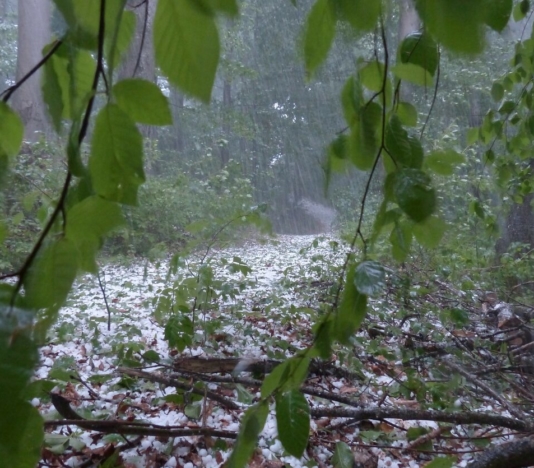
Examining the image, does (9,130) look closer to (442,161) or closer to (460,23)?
(460,23)

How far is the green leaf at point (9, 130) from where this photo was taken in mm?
295

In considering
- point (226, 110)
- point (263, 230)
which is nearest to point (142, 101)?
point (226, 110)

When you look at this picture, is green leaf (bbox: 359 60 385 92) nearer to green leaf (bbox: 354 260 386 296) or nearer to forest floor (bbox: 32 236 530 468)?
green leaf (bbox: 354 260 386 296)

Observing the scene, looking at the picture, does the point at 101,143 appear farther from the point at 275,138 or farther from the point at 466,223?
the point at 466,223

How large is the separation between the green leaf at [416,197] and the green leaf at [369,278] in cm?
5

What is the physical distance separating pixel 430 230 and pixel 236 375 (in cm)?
94

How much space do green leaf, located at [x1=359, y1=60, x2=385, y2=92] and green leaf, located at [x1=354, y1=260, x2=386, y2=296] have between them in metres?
0.22

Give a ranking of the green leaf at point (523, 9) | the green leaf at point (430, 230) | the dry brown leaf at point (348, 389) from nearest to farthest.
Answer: the green leaf at point (430, 230) < the green leaf at point (523, 9) < the dry brown leaf at point (348, 389)

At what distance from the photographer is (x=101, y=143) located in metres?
0.25

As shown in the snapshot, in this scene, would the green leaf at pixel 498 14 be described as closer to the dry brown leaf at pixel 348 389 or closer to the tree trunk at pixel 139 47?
the tree trunk at pixel 139 47

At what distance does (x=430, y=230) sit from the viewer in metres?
0.45

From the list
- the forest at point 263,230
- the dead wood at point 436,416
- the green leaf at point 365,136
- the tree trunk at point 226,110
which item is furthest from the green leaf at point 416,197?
the tree trunk at point 226,110

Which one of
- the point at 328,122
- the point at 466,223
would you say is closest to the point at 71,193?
the point at 328,122

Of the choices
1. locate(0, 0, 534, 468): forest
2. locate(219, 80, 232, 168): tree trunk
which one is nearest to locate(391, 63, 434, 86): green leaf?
locate(0, 0, 534, 468): forest
